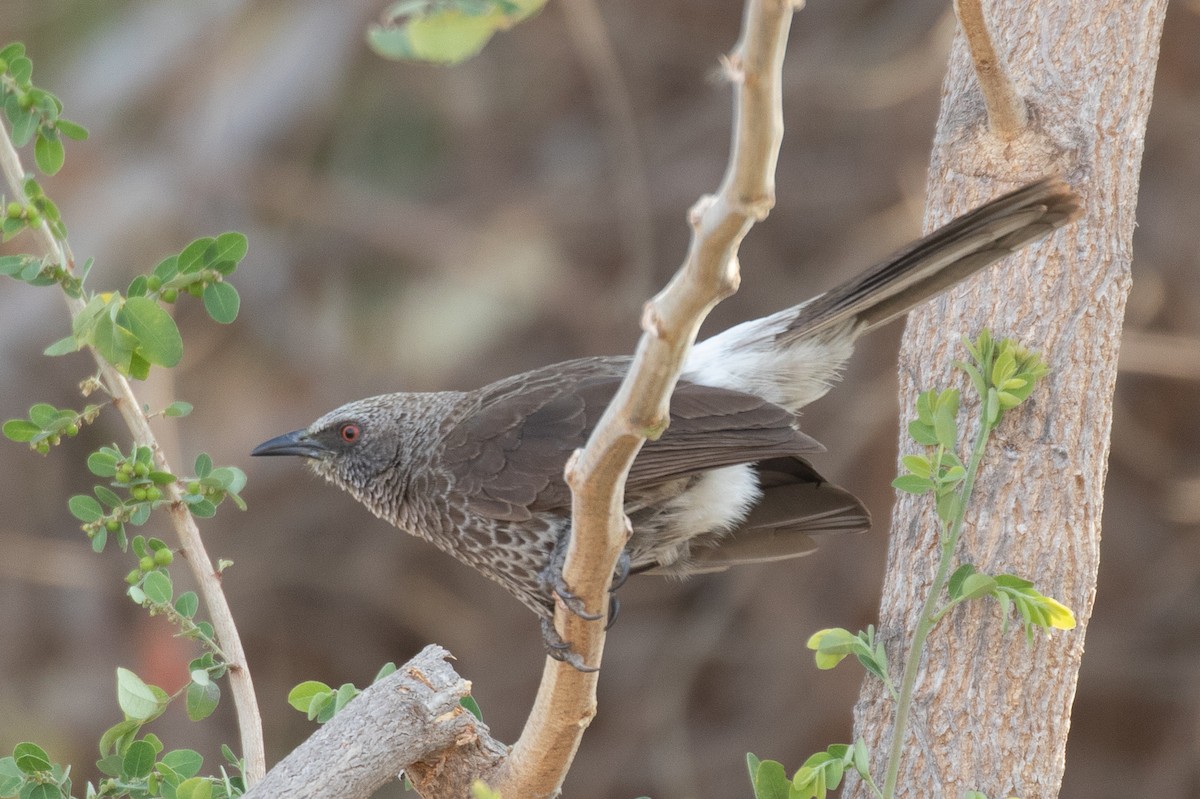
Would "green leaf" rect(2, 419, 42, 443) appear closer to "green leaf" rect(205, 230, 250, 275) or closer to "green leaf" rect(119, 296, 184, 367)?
"green leaf" rect(119, 296, 184, 367)

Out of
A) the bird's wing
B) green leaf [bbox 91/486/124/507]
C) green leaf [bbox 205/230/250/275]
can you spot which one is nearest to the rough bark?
green leaf [bbox 91/486/124/507]

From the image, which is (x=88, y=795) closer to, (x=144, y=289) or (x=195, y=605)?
(x=195, y=605)

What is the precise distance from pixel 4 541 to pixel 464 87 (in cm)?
340

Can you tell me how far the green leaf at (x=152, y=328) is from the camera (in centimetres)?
224

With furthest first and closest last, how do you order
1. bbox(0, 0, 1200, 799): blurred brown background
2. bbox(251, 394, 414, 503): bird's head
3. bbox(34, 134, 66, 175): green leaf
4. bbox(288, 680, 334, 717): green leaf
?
bbox(0, 0, 1200, 799): blurred brown background, bbox(251, 394, 414, 503): bird's head, bbox(288, 680, 334, 717): green leaf, bbox(34, 134, 66, 175): green leaf

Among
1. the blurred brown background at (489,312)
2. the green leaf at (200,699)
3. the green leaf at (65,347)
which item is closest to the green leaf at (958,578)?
the green leaf at (200,699)

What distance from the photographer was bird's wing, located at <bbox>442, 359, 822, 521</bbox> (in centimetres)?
289

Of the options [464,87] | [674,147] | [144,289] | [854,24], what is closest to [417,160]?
[464,87]

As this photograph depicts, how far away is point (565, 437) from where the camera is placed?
312 cm

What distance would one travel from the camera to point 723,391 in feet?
9.97

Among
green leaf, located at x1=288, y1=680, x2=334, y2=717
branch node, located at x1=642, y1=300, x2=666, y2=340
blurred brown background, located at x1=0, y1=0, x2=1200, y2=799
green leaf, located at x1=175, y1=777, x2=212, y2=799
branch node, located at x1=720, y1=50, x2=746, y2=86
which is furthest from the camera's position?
blurred brown background, located at x1=0, y1=0, x2=1200, y2=799

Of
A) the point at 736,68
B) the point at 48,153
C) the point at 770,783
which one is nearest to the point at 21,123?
the point at 48,153

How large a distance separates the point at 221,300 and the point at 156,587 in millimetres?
493

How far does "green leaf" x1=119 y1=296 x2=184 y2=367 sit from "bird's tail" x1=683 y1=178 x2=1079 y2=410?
132cm
